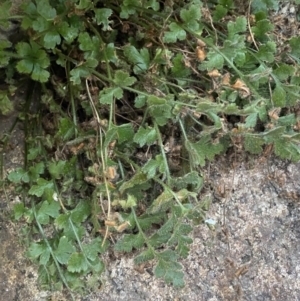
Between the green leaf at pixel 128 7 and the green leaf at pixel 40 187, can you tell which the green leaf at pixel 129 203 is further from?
the green leaf at pixel 128 7

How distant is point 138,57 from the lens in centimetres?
134

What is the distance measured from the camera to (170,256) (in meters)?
1.29

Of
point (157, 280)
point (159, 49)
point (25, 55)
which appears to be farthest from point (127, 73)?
point (157, 280)

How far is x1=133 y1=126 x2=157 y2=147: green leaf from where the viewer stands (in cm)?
125

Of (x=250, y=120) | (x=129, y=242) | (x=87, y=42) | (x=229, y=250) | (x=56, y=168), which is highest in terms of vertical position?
(x=87, y=42)

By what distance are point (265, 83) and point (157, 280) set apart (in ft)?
1.78

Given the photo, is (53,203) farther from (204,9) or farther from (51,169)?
(204,9)

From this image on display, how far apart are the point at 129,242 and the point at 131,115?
31 cm

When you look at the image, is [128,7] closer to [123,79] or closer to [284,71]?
[123,79]

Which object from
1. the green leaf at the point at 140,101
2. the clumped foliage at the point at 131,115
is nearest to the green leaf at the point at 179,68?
the clumped foliage at the point at 131,115

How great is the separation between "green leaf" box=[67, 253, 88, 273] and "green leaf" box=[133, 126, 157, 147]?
276mm

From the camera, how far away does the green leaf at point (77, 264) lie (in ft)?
4.08

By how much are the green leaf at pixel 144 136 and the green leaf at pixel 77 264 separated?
0.90 ft

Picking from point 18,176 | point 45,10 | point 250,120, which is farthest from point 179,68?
point 18,176
